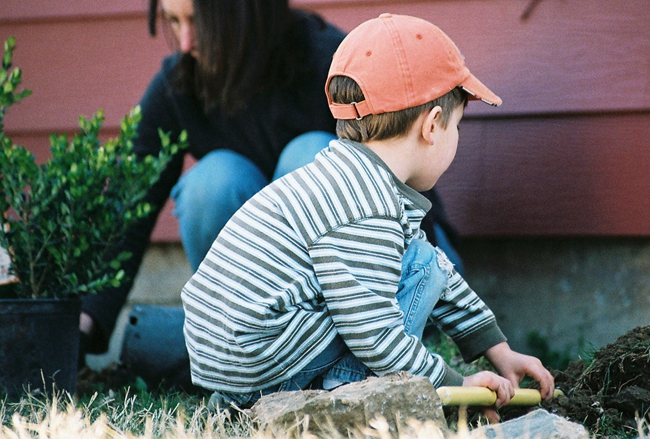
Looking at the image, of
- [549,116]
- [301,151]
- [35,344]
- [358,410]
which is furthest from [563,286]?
[35,344]

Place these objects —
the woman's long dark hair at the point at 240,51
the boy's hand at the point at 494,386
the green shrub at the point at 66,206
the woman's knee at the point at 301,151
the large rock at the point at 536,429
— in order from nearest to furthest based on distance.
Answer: the large rock at the point at 536,429 → the boy's hand at the point at 494,386 → the green shrub at the point at 66,206 → the woman's knee at the point at 301,151 → the woman's long dark hair at the point at 240,51

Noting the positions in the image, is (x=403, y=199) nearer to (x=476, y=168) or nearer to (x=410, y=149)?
Result: (x=410, y=149)

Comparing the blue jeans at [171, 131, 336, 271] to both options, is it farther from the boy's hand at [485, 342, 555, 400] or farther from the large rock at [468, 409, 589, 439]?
the large rock at [468, 409, 589, 439]

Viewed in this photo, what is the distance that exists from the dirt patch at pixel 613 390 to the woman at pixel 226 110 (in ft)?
2.35

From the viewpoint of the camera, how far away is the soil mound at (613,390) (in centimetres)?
158

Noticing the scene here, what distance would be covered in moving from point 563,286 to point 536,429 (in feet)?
4.48

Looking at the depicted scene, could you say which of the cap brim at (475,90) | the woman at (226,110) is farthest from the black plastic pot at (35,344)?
the cap brim at (475,90)

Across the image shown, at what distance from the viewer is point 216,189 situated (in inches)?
87.0

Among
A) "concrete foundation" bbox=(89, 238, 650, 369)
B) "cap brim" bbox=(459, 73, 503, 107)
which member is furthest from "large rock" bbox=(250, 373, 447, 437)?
"concrete foundation" bbox=(89, 238, 650, 369)

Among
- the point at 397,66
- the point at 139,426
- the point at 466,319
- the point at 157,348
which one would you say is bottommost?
the point at 157,348

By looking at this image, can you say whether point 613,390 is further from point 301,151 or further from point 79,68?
point 79,68

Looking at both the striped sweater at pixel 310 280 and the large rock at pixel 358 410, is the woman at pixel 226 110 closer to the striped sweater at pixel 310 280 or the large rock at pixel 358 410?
the striped sweater at pixel 310 280

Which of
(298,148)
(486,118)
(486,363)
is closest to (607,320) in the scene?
(486,363)

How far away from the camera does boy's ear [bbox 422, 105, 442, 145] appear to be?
1636 millimetres
